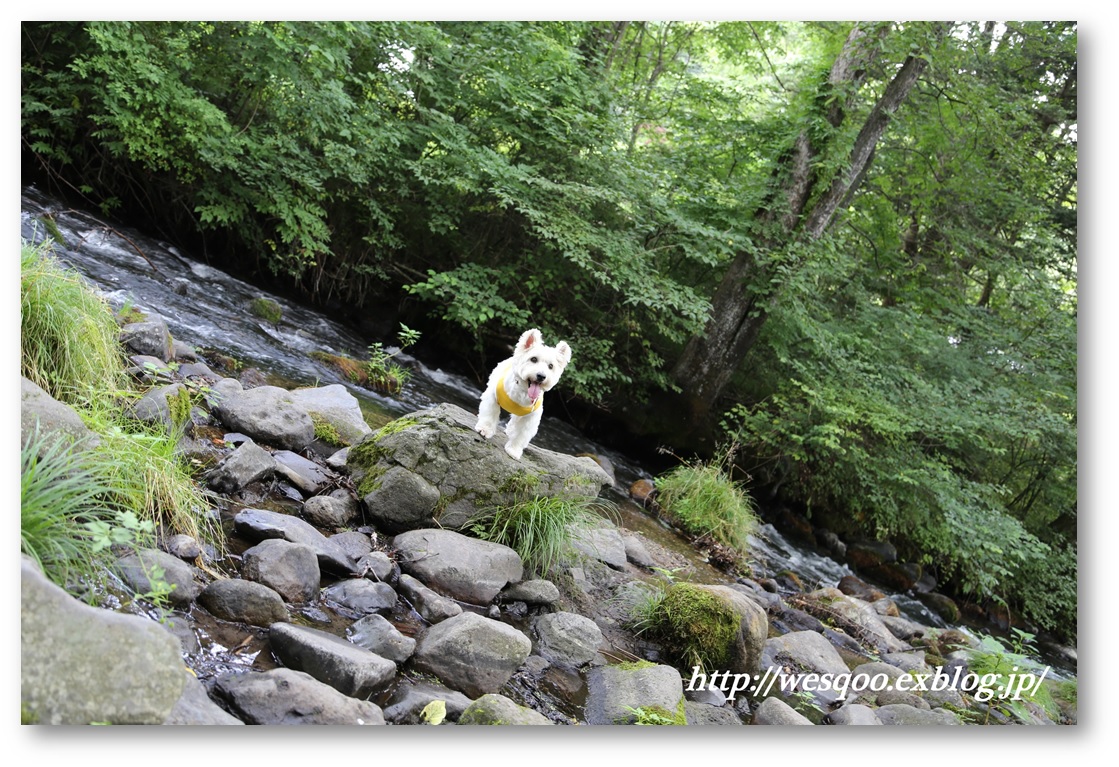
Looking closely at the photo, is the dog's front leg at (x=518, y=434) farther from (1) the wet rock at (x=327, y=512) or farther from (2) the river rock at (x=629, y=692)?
(2) the river rock at (x=629, y=692)

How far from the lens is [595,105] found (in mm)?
9391

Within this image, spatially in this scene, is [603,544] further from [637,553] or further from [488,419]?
[488,419]

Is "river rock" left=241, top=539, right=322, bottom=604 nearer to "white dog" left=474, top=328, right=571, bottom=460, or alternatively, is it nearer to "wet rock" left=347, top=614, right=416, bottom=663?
"wet rock" left=347, top=614, right=416, bottom=663

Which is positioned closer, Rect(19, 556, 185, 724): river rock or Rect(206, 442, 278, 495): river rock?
Rect(19, 556, 185, 724): river rock

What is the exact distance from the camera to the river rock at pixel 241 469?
3.93 m

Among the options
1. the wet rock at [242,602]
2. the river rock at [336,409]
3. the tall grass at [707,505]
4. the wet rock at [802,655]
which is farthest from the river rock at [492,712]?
the tall grass at [707,505]

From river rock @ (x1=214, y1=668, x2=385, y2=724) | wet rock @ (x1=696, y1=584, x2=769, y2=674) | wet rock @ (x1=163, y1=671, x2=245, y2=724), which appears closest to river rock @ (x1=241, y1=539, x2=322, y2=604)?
river rock @ (x1=214, y1=668, x2=385, y2=724)

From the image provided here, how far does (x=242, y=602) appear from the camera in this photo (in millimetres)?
2990

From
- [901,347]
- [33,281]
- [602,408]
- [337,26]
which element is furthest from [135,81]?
[901,347]

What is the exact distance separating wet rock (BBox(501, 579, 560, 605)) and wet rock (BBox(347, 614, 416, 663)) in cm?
87

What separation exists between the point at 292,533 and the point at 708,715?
85.6 inches

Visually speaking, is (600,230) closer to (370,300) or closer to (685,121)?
(685,121)

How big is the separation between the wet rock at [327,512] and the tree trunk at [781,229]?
6.32 m

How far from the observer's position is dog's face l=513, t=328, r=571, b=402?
402cm
